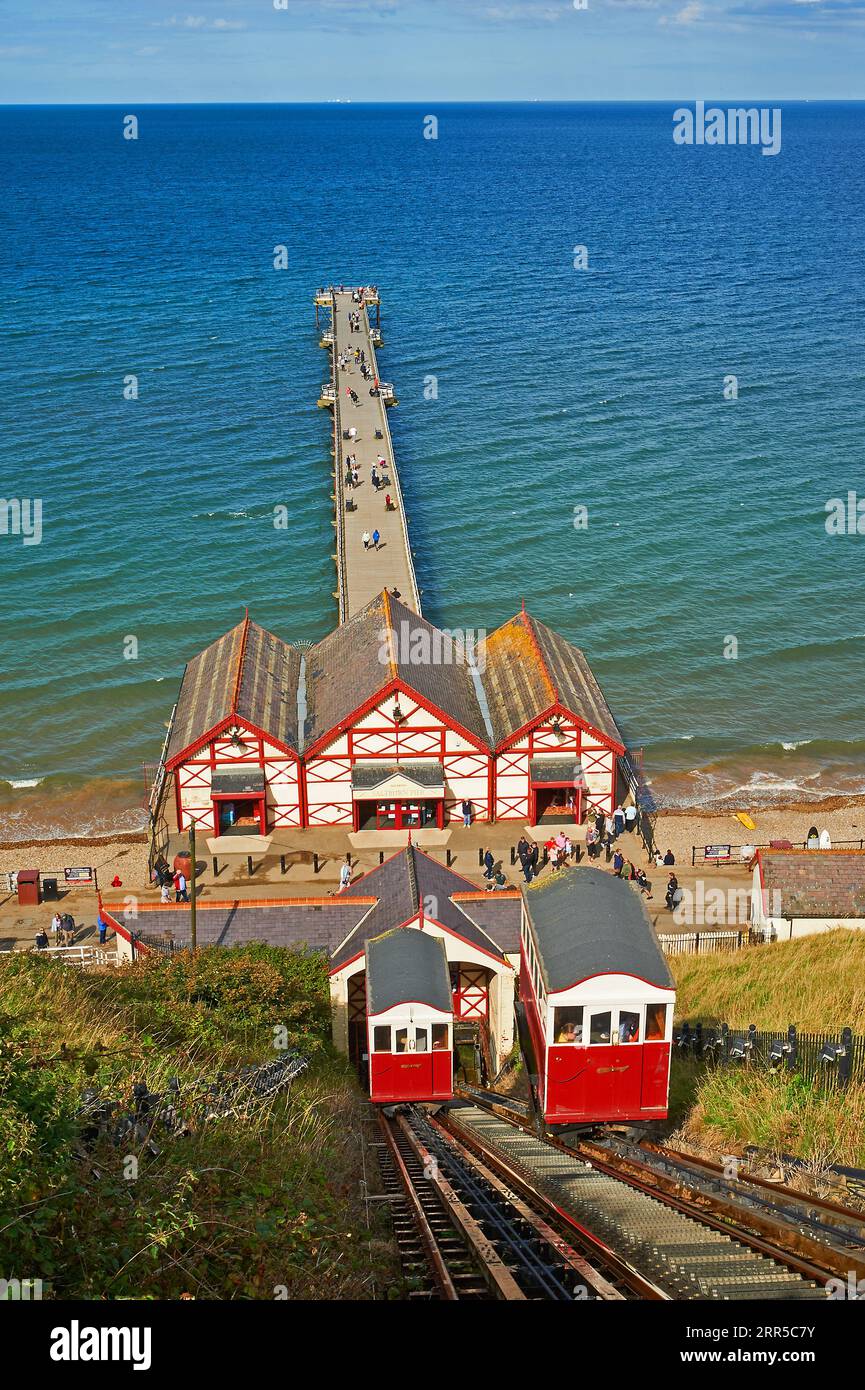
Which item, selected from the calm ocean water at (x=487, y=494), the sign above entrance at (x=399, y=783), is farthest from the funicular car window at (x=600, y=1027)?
the calm ocean water at (x=487, y=494)

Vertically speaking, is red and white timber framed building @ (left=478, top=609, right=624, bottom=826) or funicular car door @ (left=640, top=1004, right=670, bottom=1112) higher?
red and white timber framed building @ (left=478, top=609, right=624, bottom=826)

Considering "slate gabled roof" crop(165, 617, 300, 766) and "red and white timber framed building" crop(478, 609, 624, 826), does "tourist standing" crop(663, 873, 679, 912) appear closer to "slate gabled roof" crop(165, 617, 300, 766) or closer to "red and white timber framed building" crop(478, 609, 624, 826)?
"red and white timber framed building" crop(478, 609, 624, 826)

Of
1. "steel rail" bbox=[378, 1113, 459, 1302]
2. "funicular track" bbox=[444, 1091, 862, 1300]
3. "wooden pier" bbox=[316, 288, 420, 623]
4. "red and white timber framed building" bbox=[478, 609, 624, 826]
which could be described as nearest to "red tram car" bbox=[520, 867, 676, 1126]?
→ "funicular track" bbox=[444, 1091, 862, 1300]

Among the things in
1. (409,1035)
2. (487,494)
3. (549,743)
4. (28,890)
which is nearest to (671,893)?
(549,743)

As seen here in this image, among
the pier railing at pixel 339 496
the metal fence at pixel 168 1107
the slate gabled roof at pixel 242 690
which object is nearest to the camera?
the metal fence at pixel 168 1107

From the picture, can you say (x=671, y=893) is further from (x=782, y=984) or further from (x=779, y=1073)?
(x=779, y=1073)

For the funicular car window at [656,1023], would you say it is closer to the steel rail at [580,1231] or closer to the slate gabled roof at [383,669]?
the steel rail at [580,1231]
